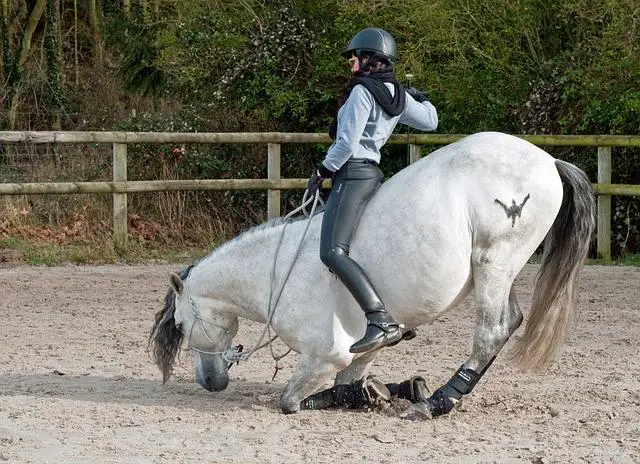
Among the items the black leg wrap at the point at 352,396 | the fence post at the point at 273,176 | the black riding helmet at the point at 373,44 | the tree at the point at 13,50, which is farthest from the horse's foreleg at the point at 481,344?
the tree at the point at 13,50

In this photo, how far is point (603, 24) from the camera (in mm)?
13602

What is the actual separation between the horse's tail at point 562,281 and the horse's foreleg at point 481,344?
191 mm

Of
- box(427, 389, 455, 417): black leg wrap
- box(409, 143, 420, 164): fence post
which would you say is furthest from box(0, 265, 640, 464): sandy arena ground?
box(409, 143, 420, 164): fence post

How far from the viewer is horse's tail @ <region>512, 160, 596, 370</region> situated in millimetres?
6004

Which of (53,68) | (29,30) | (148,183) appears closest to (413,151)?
(148,183)

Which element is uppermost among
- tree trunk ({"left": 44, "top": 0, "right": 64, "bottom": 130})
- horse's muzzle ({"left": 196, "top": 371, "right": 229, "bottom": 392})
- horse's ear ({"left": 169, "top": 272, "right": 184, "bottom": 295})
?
tree trunk ({"left": 44, "top": 0, "right": 64, "bottom": 130})

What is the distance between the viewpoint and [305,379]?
5.93 metres

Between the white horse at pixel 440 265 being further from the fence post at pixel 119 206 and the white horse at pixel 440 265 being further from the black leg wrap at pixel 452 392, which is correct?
the fence post at pixel 119 206

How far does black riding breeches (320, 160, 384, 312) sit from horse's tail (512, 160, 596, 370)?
0.88m

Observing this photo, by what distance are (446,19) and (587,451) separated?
33.2 ft

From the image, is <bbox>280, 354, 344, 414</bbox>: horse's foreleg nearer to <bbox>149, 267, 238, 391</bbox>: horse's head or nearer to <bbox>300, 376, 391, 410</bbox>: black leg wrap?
<bbox>300, 376, 391, 410</bbox>: black leg wrap

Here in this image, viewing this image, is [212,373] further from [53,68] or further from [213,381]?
[53,68]

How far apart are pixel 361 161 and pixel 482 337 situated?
3.59 ft

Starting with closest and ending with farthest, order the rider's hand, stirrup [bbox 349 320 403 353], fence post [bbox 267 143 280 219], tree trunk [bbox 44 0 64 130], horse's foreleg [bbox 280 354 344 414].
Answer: stirrup [bbox 349 320 403 353]
horse's foreleg [bbox 280 354 344 414]
the rider's hand
fence post [bbox 267 143 280 219]
tree trunk [bbox 44 0 64 130]
